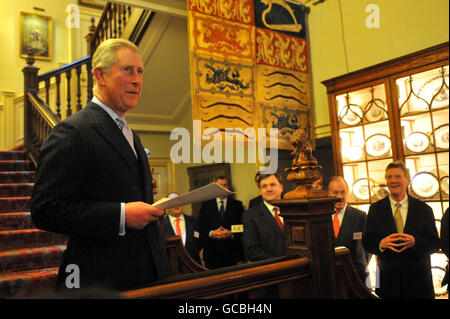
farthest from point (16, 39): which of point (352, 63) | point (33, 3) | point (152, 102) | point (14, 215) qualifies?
point (352, 63)

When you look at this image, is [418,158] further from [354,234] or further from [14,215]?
[14,215]

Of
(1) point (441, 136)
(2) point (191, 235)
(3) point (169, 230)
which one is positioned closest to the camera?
(1) point (441, 136)

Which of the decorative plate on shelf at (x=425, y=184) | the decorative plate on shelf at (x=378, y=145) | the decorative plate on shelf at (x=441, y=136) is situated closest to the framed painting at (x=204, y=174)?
the decorative plate on shelf at (x=378, y=145)

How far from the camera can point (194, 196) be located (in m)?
1.01

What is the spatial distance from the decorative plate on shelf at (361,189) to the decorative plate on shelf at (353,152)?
0.25m

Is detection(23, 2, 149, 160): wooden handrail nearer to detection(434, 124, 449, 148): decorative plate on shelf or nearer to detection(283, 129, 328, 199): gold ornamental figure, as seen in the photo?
detection(283, 129, 328, 199): gold ornamental figure

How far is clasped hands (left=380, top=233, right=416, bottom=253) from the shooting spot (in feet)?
7.62

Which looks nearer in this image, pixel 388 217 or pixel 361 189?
pixel 388 217

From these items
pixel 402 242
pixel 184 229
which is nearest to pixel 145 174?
pixel 402 242

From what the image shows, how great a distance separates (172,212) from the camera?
3752mm

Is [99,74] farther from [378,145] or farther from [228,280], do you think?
[378,145]

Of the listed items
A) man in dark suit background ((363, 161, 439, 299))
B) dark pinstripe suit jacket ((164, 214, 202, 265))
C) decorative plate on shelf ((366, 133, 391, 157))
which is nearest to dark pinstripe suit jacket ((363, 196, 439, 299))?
man in dark suit background ((363, 161, 439, 299))

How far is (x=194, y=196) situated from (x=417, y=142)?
3.23m

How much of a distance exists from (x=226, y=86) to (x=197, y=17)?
0.76 m
